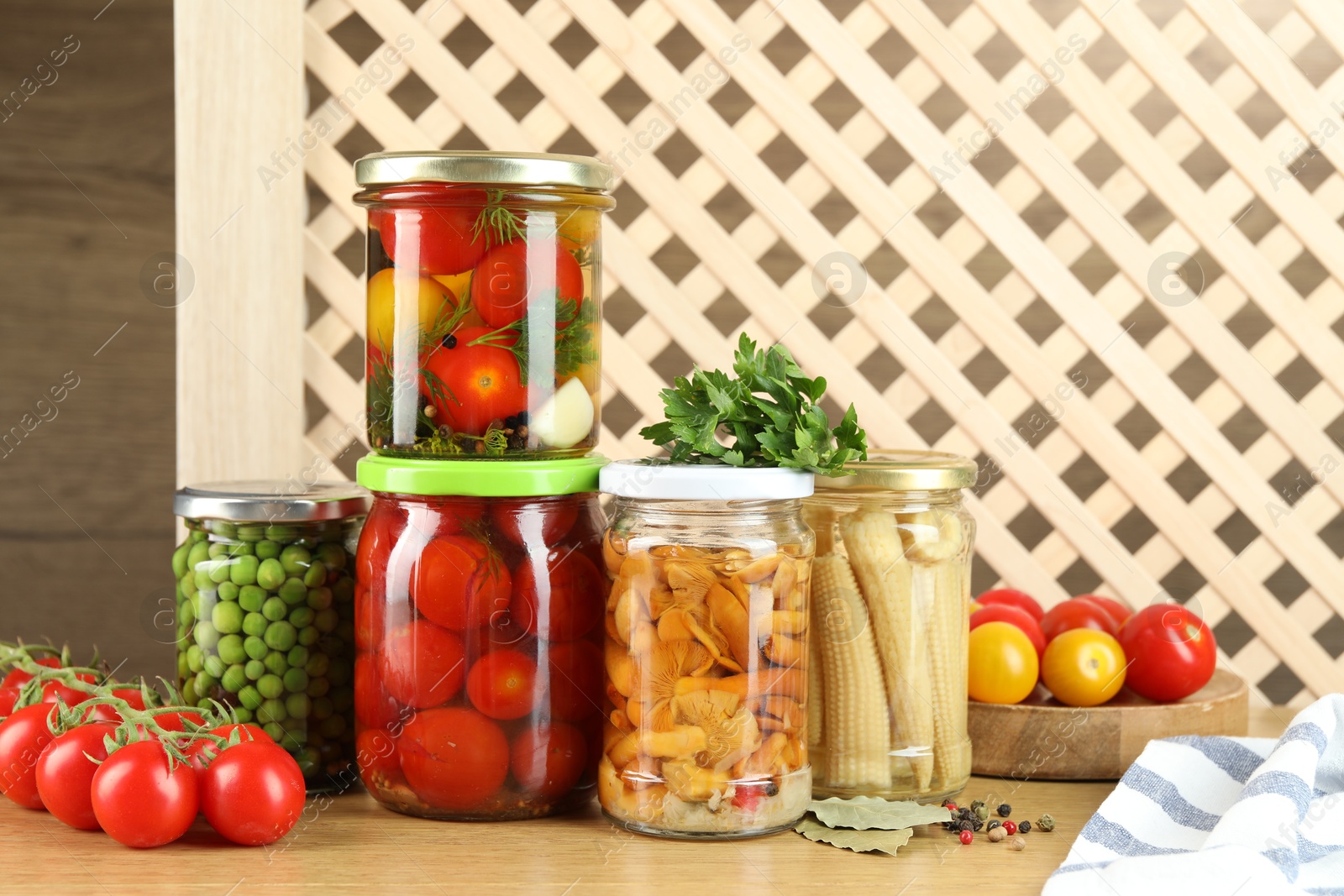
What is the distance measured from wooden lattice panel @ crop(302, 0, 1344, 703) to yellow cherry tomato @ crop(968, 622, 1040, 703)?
0.33 meters

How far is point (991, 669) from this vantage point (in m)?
0.87

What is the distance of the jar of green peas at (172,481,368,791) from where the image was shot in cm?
76

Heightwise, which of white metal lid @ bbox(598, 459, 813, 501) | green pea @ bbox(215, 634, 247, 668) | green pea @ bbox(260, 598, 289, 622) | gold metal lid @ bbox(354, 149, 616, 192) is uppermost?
gold metal lid @ bbox(354, 149, 616, 192)

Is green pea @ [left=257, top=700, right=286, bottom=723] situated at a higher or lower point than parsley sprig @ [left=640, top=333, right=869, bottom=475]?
lower

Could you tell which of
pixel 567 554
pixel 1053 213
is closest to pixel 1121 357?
pixel 1053 213

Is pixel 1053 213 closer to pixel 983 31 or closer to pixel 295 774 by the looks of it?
pixel 983 31

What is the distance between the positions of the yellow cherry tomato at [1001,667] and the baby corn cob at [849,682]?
126 mm

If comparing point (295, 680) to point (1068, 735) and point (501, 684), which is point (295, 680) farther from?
point (1068, 735)

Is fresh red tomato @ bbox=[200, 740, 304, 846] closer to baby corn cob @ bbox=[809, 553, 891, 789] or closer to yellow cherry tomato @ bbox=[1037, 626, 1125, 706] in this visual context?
baby corn cob @ bbox=[809, 553, 891, 789]

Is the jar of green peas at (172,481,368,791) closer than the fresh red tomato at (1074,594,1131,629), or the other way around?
the jar of green peas at (172,481,368,791)

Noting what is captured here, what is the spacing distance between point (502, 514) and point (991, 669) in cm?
36

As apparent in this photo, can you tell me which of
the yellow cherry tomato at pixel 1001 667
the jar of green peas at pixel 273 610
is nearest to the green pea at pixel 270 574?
the jar of green peas at pixel 273 610

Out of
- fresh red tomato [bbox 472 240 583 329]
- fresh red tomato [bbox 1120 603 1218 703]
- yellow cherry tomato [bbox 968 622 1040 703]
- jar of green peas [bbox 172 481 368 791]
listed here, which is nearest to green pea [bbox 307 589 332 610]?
jar of green peas [bbox 172 481 368 791]

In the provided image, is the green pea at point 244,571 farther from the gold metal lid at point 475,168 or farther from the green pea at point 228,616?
the gold metal lid at point 475,168
